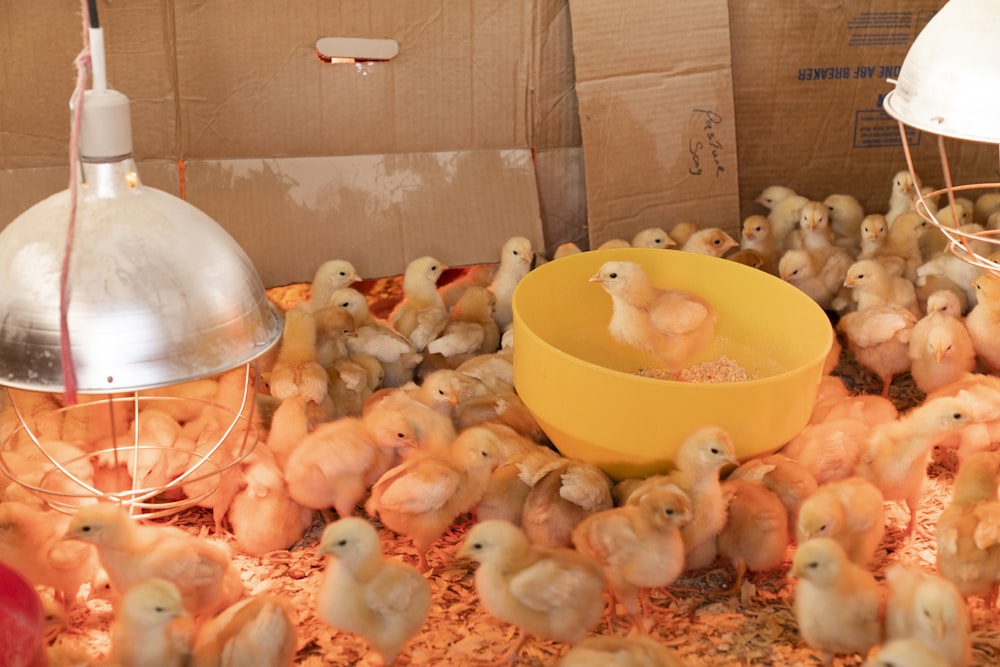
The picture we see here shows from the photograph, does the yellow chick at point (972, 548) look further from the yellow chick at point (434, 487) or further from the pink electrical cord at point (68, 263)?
the pink electrical cord at point (68, 263)

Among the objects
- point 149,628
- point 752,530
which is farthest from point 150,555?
point 752,530

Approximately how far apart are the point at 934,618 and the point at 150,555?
3.80 feet

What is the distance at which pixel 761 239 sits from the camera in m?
2.76

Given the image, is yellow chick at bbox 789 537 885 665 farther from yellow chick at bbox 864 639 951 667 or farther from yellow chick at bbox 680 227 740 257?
yellow chick at bbox 680 227 740 257

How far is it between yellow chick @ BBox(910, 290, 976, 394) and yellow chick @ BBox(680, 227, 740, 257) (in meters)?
0.49

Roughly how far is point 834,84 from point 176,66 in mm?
1740

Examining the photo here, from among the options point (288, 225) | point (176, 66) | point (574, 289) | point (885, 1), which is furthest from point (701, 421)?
point (885, 1)

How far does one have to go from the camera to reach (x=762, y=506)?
5.73ft

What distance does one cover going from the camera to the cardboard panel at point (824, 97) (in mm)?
2713

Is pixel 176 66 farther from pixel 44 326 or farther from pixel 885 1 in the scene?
pixel 885 1

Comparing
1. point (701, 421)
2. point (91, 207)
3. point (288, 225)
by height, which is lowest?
point (701, 421)

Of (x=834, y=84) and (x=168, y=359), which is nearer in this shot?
(x=168, y=359)

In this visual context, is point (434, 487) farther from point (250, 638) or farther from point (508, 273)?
point (508, 273)

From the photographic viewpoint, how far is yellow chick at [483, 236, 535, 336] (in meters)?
2.50
